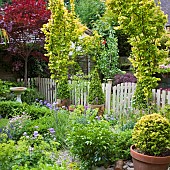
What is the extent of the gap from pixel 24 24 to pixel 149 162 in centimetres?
584

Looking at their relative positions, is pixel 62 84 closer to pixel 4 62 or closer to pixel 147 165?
pixel 4 62

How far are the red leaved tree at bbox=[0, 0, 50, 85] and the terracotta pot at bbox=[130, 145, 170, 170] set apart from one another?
570 cm

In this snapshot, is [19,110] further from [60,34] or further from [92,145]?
[92,145]

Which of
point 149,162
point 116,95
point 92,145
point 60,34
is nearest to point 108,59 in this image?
point 60,34

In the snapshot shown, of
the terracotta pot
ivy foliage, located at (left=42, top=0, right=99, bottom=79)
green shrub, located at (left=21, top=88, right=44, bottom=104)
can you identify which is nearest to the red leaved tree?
ivy foliage, located at (left=42, top=0, right=99, bottom=79)

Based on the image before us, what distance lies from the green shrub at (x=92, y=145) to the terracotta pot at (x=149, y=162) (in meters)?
0.37

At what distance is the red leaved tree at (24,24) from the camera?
803 centimetres

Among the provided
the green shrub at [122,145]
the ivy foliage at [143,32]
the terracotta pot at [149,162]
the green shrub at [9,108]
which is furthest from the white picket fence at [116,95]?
the terracotta pot at [149,162]

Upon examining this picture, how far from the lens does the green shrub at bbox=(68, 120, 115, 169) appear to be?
3550 millimetres

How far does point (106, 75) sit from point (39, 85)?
2686 millimetres

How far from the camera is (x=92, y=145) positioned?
3574 mm

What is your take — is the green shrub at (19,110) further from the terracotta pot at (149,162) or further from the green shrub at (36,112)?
the terracotta pot at (149,162)

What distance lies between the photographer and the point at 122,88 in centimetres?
648

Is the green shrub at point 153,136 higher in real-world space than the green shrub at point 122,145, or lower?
higher
